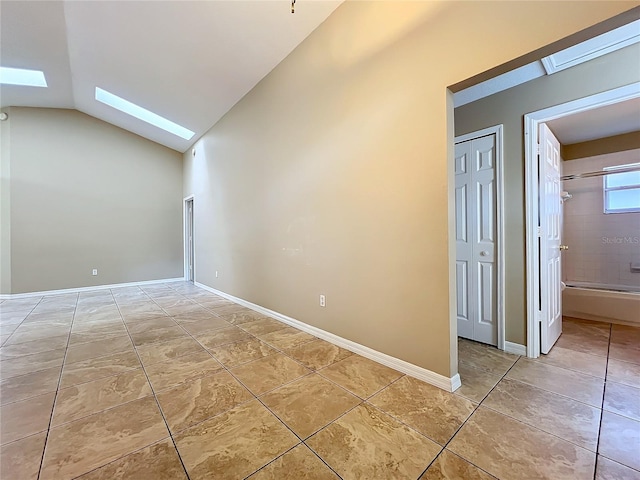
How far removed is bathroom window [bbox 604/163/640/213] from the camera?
3.29 m

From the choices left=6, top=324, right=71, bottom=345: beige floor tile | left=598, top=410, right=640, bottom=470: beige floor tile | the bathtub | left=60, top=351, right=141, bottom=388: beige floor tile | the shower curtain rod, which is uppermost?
the shower curtain rod

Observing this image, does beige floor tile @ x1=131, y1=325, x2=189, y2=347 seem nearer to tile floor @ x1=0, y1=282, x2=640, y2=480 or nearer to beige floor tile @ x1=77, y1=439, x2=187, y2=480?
tile floor @ x1=0, y1=282, x2=640, y2=480

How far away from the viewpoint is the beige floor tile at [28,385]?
1.71m

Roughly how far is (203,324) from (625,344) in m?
4.33

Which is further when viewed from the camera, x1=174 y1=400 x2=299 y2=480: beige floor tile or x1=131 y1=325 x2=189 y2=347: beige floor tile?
x1=131 y1=325 x2=189 y2=347: beige floor tile

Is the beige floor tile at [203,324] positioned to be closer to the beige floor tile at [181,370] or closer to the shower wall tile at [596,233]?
the beige floor tile at [181,370]

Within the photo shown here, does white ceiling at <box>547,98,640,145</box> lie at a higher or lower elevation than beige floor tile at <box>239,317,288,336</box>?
higher

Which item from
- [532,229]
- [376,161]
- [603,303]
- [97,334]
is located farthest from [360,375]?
[603,303]

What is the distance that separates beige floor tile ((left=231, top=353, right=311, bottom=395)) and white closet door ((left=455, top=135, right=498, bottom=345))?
173 cm

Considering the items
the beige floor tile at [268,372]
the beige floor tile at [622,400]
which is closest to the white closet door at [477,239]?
the beige floor tile at [622,400]

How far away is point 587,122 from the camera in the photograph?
8.98ft

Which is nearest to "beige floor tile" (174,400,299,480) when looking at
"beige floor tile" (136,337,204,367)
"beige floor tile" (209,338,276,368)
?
"beige floor tile" (209,338,276,368)

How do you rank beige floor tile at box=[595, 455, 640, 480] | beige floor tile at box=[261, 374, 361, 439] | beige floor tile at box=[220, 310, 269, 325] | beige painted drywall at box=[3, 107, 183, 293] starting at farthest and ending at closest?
beige painted drywall at box=[3, 107, 183, 293], beige floor tile at box=[220, 310, 269, 325], beige floor tile at box=[261, 374, 361, 439], beige floor tile at box=[595, 455, 640, 480]

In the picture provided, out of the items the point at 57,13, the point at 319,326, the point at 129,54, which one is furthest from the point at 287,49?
the point at 319,326
